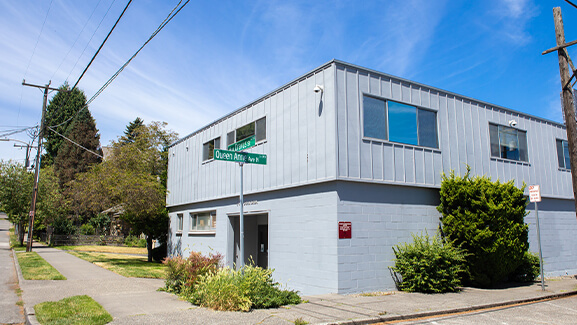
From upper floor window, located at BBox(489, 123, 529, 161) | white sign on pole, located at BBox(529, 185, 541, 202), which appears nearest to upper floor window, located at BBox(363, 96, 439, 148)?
white sign on pole, located at BBox(529, 185, 541, 202)

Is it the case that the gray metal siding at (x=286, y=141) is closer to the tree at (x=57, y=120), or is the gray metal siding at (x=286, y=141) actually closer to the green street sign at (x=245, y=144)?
the green street sign at (x=245, y=144)

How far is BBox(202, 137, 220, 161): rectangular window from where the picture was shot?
57.6ft

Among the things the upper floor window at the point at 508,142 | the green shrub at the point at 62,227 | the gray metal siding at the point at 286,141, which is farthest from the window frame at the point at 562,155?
the green shrub at the point at 62,227

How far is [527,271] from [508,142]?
4985mm

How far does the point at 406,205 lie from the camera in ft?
39.8

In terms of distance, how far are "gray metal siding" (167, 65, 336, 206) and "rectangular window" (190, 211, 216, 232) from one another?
744 millimetres

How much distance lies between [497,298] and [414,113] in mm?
5805

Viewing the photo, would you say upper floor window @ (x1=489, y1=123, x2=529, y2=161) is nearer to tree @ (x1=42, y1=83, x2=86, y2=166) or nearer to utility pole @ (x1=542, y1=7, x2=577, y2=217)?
utility pole @ (x1=542, y1=7, x2=577, y2=217)

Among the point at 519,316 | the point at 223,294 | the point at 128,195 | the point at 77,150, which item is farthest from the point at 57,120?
the point at 519,316

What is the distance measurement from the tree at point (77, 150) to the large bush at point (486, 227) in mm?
48951

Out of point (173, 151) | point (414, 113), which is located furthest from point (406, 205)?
point (173, 151)

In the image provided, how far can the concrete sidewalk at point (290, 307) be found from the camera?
7441 millimetres

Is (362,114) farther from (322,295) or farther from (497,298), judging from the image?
(497,298)

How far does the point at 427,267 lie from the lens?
10664 millimetres
